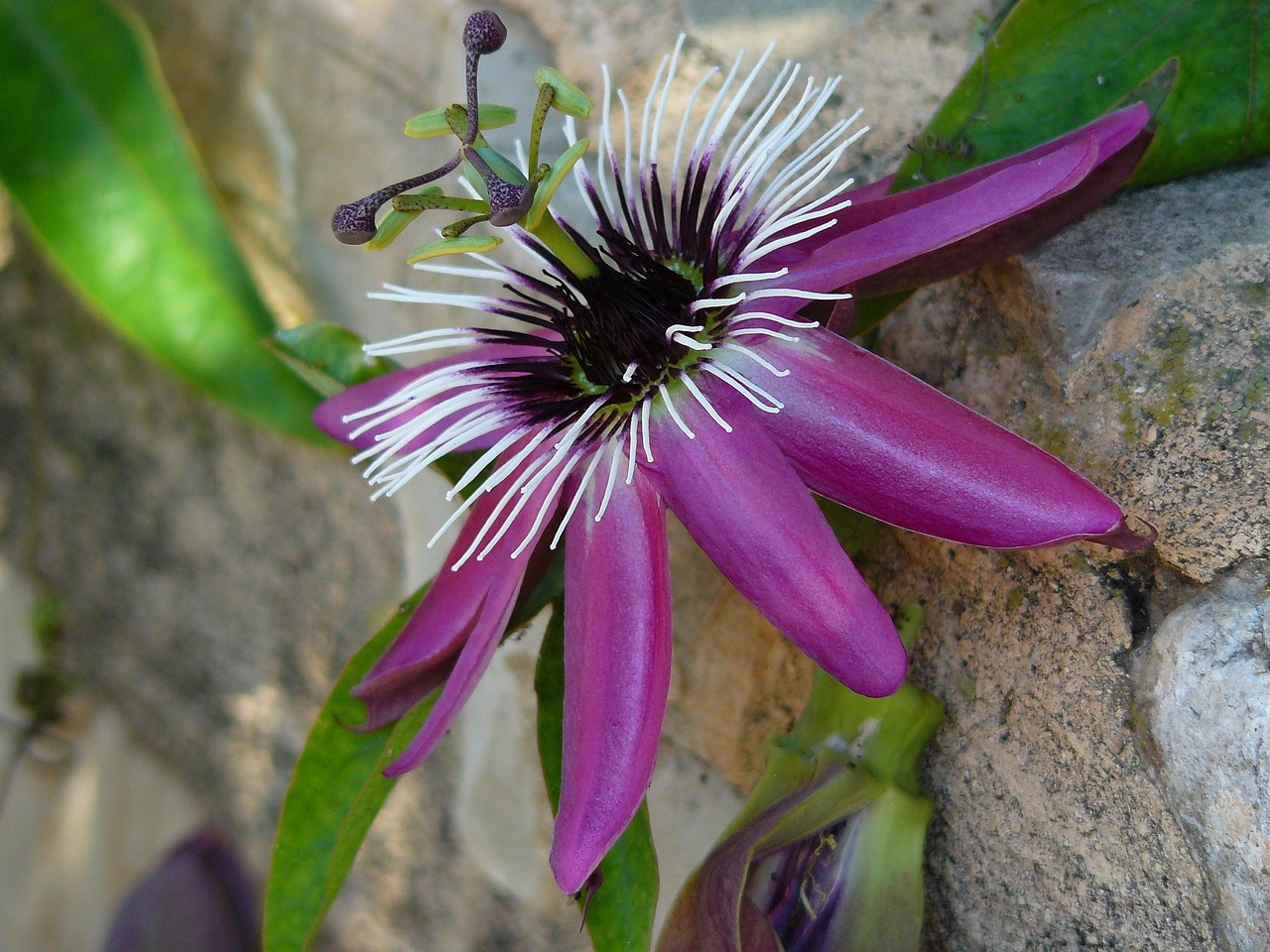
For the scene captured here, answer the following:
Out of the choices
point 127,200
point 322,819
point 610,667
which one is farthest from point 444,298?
point 127,200

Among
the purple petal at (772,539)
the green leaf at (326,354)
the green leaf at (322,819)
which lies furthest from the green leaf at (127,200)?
the purple petal at (772,539)

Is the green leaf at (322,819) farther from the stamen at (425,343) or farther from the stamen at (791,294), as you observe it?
the stamen at (791,294)

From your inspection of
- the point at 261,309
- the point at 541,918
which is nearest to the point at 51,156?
the point at 261,309

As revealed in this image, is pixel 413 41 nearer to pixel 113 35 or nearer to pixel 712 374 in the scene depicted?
pixel 113 35

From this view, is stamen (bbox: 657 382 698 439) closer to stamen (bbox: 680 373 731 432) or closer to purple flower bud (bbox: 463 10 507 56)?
stamen (bbox: 680 373 731 432)

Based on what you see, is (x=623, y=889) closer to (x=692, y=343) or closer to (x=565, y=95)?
(x=692, y=343)

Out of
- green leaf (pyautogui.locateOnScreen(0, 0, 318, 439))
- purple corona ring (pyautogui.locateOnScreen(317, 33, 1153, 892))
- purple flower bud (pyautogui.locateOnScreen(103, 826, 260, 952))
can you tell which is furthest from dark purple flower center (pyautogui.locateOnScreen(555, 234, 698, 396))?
green leaf (pyautogui.locateOnScreen(0, 0, 318, 439))
